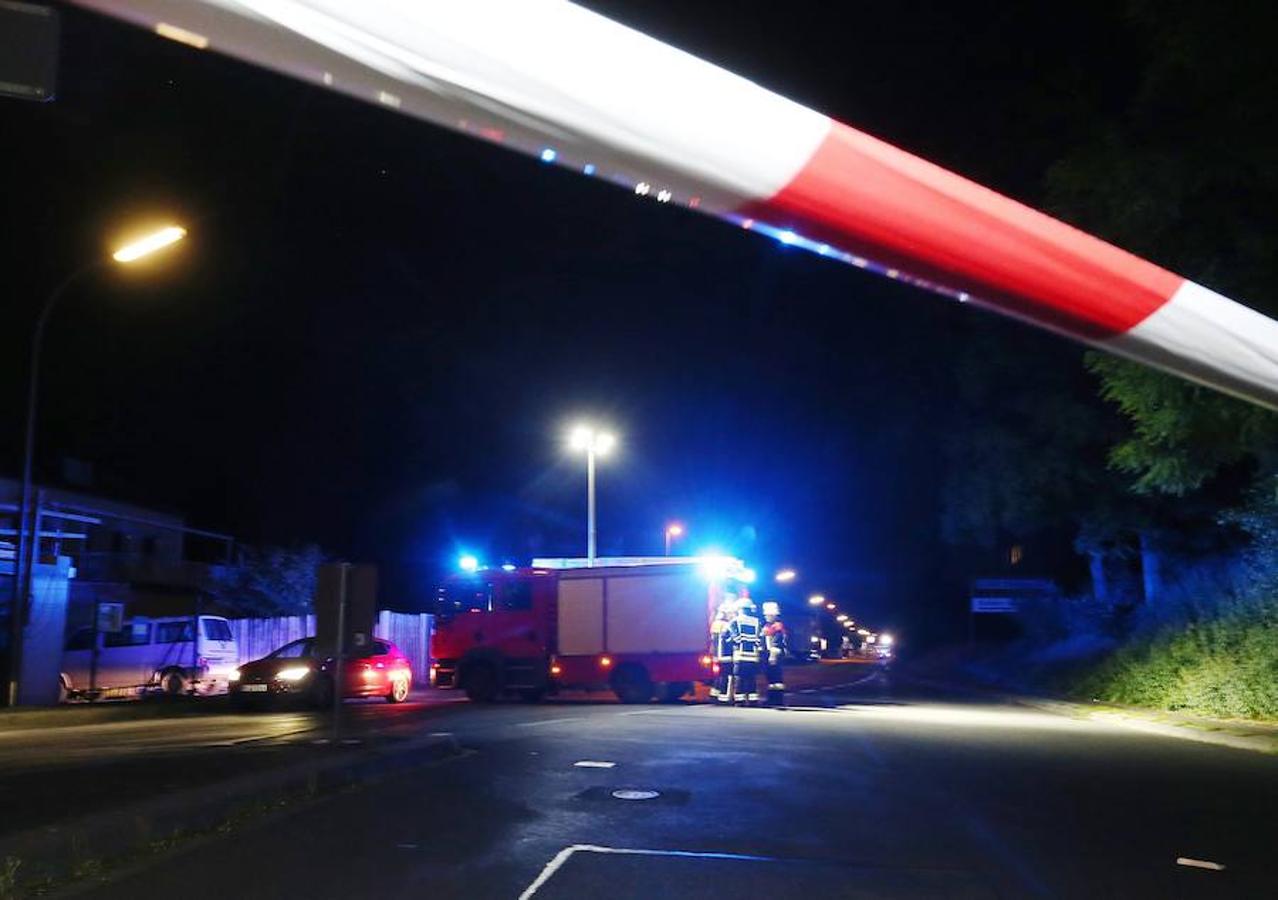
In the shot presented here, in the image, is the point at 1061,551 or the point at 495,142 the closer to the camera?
the point at 495,142

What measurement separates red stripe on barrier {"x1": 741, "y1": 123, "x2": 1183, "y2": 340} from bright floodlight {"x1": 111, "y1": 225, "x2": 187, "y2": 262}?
15438 millimetres

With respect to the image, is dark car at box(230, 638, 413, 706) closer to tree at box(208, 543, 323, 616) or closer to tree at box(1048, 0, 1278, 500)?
tree at box(208, 543, 323, 616)

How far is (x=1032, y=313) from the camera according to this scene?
71.1 inches

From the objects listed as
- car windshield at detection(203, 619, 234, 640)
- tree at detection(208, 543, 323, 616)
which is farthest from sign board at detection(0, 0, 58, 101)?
tree at detection(208, 543, 323, 616)

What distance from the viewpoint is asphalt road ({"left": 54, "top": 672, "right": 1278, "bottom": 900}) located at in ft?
23.8

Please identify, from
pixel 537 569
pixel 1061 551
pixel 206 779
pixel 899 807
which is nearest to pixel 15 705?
pixel 537 569

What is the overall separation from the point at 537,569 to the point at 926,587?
43.9 meters

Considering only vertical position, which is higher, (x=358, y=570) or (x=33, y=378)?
(x=33, y=378)

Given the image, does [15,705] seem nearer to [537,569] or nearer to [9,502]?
[537,569]

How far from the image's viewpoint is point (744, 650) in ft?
74.4

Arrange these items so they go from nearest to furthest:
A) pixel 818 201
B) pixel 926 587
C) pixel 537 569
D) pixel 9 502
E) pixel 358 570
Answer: pixel 818 201
pixel 358 570
pixel 537 569
pixel 9 502
pixel 926 587

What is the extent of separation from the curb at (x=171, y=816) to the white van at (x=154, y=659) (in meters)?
17.9

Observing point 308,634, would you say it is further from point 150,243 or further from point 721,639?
point 150,243

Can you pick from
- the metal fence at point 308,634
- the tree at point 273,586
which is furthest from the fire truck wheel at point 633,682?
the tree at point 273,586
